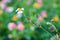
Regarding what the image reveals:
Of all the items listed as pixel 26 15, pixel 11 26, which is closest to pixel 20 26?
pixel 11 26

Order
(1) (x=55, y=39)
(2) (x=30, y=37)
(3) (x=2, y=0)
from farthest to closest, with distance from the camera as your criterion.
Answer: (3) (x=2, y=0), (2) (x=30, y=37), (1) (x=55, y=39)

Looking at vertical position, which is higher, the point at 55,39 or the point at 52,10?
the point at 52,10

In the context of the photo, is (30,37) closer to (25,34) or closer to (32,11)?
(25,34)

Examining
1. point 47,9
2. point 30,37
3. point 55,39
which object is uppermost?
point 47,9

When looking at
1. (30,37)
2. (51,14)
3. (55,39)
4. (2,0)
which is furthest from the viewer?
(2,0)

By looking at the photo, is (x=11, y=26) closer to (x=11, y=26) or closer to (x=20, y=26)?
(x=11, y=26)

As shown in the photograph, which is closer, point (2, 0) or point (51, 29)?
point (51, 29)

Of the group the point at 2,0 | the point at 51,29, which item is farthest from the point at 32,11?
the point at 51,29
